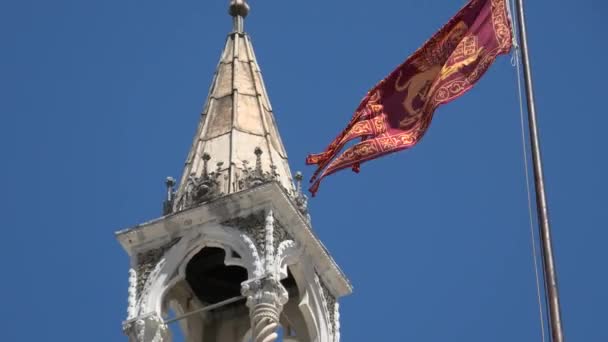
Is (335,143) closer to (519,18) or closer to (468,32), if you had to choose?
(468,32)

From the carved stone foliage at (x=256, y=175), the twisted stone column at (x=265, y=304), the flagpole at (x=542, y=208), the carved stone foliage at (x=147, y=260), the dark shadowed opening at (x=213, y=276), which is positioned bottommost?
the flagpole at (x=542, y=208)

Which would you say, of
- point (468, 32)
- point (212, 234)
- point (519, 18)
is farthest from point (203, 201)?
point (519, 18)

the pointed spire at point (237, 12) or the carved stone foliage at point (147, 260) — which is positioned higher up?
the pointed spire at point (237, 12)

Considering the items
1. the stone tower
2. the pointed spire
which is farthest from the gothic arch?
the pointed spire

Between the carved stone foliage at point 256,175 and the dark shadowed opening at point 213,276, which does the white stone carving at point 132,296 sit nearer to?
the dark shadowed opening at point 213,276

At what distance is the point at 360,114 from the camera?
39.7 meters

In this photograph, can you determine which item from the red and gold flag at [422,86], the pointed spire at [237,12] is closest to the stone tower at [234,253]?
the red and gold flag at [422,86]

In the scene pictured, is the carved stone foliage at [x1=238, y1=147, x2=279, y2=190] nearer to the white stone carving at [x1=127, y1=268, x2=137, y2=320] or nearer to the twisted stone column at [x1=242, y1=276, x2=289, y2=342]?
the twisted stone column at [x1=242, y1=276, x2=289, y2=342]

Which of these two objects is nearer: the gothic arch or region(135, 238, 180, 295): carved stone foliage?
the gothic arch

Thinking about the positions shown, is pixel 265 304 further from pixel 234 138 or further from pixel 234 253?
pixel 234 138

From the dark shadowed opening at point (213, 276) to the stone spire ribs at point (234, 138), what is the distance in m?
1.18

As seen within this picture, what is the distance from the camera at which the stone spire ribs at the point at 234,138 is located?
4116 centimetres

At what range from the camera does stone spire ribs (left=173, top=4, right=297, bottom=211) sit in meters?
41.2

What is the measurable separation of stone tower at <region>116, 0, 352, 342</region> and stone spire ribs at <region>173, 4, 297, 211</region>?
0.03m
